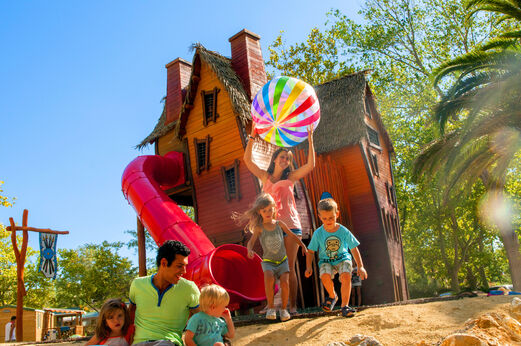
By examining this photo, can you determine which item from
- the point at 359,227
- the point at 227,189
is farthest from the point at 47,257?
the point at 359,227

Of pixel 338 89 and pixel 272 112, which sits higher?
pixel 338 89

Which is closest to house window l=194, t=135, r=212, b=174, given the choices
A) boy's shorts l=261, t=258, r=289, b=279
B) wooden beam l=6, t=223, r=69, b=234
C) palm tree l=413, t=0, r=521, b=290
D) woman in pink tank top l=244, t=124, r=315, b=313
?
wooden beam l=6, t=223, r=69, b=234

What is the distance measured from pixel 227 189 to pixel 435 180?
19.0m

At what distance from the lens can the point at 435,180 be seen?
28875mm

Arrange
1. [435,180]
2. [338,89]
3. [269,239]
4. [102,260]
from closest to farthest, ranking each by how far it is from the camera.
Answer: [269,239] < [338,89] < [435,180] < [102,260]

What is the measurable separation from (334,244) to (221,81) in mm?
8957

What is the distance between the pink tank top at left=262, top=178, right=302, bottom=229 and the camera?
283 inches

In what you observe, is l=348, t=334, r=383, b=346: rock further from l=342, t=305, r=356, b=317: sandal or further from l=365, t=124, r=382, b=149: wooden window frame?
l=365, t=124, r=382, b=149: wooden window frame

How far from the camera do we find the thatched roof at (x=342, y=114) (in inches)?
637

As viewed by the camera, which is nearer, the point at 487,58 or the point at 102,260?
the point at 487,58

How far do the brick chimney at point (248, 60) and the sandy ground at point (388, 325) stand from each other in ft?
32.0

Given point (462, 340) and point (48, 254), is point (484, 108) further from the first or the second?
point (48, 254)

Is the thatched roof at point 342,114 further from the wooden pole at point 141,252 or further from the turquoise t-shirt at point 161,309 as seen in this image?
the turquoise t-shirt at point 161,309

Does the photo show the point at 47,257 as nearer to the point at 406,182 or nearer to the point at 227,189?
the point at 227,189
